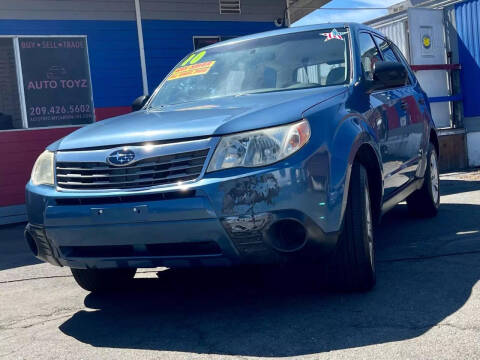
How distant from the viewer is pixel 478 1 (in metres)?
12.2

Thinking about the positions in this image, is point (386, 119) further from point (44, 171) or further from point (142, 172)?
point (44, 171)

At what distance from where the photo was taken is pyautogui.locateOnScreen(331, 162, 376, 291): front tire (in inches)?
151

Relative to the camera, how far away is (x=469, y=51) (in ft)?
41.5

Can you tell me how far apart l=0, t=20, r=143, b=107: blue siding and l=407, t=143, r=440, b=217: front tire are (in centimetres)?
603

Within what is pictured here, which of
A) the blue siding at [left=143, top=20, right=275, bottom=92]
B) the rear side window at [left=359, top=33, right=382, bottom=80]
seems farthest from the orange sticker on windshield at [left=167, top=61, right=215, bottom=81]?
the blue siding at [left=143, top=20, right=275, bottom=92]

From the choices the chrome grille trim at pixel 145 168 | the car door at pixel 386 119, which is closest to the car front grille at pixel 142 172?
the chrome grille trim at pixel 145 168

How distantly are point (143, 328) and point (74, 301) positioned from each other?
1057mm

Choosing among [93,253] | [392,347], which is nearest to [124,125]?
[93,253]

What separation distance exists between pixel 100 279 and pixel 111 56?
7165mm

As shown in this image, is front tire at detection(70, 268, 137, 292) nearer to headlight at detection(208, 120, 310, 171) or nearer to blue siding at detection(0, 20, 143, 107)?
headlight at detection(208, 120, 310, 171)

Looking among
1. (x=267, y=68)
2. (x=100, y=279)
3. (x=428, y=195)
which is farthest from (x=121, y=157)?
(x=428, y=195)

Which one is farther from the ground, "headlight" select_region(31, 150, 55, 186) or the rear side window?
the rear side window

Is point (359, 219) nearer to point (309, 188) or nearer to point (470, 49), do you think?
point (309, 188)

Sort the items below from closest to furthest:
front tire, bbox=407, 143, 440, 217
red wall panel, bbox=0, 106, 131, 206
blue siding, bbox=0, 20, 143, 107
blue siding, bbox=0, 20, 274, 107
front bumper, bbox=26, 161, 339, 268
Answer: front bumper, bbox=26, 161, 339, 268 < front tire, bbox=407, 143, 440, 217 < red wall panel, bbox=0, 106, 131, 206 < blue siding, bbox=0, 20, 274, 107 < blue siding, bbox=0, 20, 143, 107
